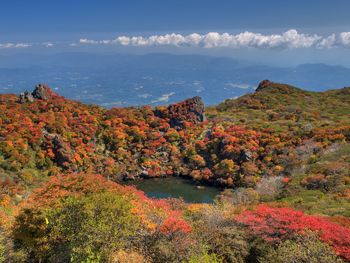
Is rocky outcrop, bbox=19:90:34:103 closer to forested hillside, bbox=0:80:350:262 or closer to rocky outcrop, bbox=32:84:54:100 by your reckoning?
forested hillside, bbox=0:80:350:262

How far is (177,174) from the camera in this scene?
51.5 metres

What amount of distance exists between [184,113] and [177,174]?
2231 cm

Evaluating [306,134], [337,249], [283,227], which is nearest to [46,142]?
[283,227]

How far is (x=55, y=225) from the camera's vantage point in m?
13.4

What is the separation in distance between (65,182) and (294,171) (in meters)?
35.7

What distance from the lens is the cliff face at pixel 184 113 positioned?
214 ft

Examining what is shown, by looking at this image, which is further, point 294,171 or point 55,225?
point 294,171

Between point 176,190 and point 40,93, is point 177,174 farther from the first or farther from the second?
point 40,93

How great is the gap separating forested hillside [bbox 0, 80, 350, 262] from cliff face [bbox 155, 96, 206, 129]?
346 millimetres

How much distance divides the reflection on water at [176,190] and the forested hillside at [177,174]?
239cm

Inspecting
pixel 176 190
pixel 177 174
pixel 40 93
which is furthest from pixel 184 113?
pixel 40 93

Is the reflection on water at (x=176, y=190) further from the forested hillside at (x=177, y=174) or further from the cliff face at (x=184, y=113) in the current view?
the cliff face at (x=184, y=113)

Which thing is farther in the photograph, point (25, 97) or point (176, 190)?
point (25, 97)

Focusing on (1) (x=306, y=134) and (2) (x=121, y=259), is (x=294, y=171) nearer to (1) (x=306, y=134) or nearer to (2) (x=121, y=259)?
(1) (x=306, y=134)
